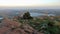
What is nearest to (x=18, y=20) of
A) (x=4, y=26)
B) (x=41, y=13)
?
(x=4, y=26)

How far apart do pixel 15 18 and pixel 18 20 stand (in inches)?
1.6

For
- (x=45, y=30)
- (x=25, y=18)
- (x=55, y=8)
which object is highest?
(x=55, y=8)

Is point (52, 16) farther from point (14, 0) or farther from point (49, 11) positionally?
point (14, 0)

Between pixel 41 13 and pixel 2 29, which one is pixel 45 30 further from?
pixel 2 29

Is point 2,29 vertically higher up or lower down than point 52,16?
lower down

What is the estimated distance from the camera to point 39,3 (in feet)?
4.37

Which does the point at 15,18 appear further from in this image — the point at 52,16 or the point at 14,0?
the point at 52,16

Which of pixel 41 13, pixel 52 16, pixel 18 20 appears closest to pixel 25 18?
pixel 18 20

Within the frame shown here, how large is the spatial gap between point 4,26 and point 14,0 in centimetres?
31

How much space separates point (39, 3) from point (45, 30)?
32cm

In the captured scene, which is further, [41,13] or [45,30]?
[41,13]

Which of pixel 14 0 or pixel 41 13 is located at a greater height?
pixel 14 0

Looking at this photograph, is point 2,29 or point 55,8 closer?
point 2,29

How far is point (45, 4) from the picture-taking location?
4.42ft
